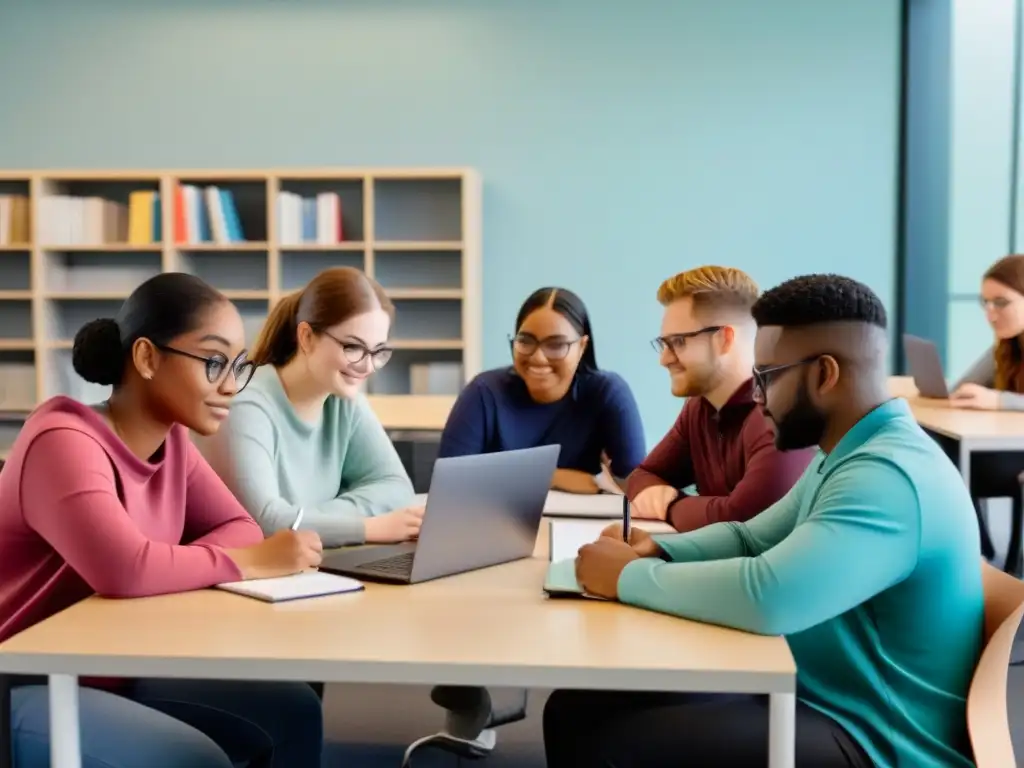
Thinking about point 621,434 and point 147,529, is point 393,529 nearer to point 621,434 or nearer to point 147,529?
point 147,529

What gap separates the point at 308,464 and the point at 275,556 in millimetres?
617

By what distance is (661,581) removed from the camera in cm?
154

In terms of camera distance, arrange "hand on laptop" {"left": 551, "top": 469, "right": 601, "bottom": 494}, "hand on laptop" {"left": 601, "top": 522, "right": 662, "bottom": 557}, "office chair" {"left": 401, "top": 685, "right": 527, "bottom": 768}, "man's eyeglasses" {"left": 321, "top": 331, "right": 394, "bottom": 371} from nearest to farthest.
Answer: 1. "hand on laptop" {"left": 601, "top": 522, "right": 662, "bottom": 557}
2. "man's eyeglasses" {"left": 321, "top": 331, "right": 394, "bottom": 371}
3. "office chair" {"left": 401, "top": 685, "right": 527, "bottom": 768}
4. "hand on laptop" {"left": 551, "top": 469, "right": 601, "bottom": 494}

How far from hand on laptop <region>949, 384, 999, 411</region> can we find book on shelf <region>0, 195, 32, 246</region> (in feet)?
15.7

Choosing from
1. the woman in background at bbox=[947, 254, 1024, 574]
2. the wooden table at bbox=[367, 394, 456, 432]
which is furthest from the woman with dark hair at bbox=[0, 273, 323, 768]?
the woman in background at bbox=[947, 254, 1024, 574]

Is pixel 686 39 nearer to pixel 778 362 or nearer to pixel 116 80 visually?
pixel 116 80

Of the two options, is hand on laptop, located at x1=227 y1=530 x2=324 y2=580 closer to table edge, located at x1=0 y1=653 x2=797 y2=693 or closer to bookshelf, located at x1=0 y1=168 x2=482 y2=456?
table edge, located at x1=0 y1=653 x2=797 y2=693

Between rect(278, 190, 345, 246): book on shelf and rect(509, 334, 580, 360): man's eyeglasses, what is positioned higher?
rect(278, 190, 345, 246): book on shelf

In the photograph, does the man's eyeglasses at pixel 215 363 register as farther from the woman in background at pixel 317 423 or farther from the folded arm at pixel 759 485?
the folded arm at pixel 759 485

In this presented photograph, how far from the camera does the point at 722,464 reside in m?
2.42

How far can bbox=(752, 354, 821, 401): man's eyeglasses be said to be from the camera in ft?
5.10

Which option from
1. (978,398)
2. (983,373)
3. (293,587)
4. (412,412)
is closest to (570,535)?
(293,587)

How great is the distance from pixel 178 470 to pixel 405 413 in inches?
102

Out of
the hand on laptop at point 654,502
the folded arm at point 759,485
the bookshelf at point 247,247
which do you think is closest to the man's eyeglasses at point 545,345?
the hand on laptop at point 654,502
